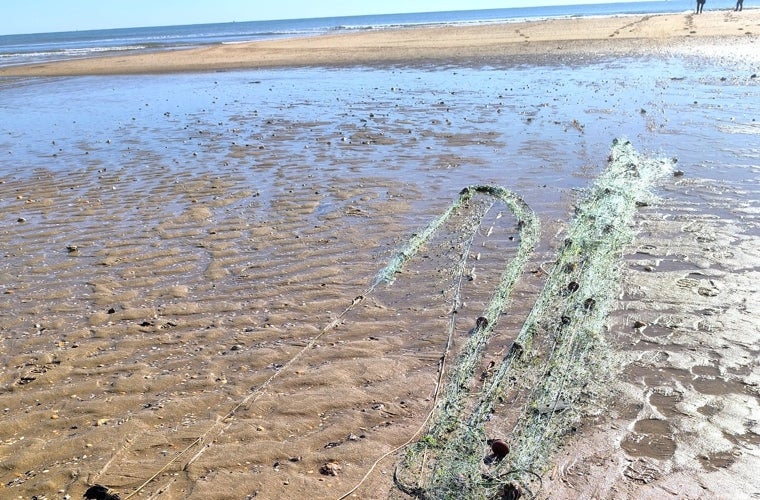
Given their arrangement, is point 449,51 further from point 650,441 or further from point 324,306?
point 650,441

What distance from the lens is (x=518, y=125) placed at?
11.5 m

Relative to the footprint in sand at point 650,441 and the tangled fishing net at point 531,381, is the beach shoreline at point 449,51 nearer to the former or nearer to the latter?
the tangled fishing net at point 531,381

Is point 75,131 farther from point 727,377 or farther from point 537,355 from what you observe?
point 727,377

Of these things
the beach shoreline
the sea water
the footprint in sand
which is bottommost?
the footprint in sand

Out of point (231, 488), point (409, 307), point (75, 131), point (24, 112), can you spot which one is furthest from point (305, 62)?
point (231, 488)

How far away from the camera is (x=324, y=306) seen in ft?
16.6

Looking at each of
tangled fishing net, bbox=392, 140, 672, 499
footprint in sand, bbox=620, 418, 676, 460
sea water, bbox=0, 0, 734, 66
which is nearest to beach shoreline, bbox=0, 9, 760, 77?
sea water, bbox=0, 0, 734, 66

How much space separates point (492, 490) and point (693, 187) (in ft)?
19.3

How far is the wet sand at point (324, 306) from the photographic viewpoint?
131 inches

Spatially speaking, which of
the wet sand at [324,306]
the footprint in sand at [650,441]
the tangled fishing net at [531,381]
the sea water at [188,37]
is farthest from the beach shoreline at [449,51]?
the footprint in sand at [650,441]

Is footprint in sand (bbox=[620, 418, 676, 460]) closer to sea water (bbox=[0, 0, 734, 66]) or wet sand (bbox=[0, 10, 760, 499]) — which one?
wet sand (bbox=[0, 10, 760, 499])

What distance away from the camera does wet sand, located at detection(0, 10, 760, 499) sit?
3.33 meters

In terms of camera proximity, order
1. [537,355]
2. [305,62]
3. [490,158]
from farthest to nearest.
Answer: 1. [305,62]
2. [490,158]
3. [537,355]

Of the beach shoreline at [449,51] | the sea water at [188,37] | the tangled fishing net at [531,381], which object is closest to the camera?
the tangled fishing net at [531,381]
